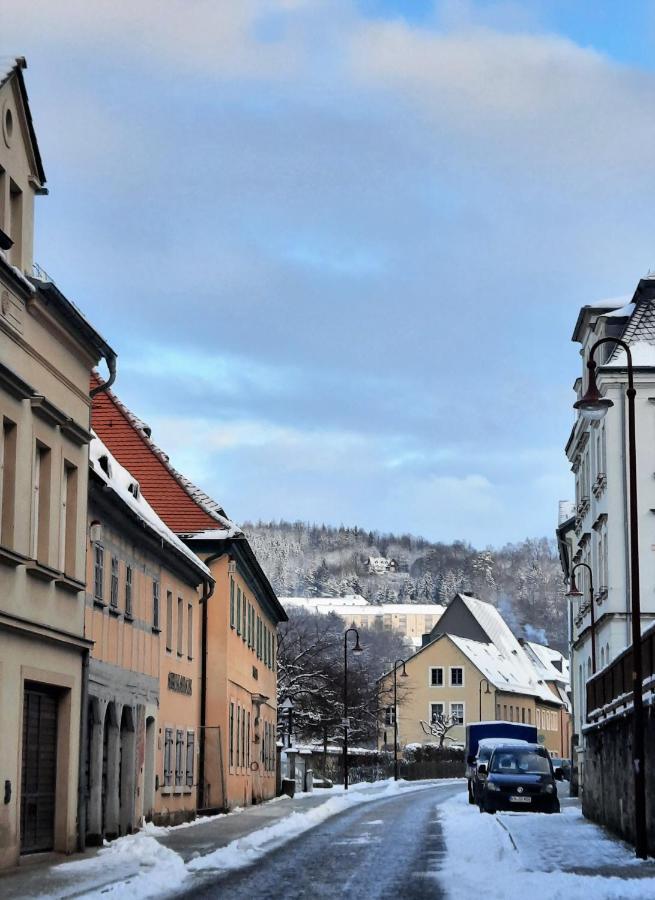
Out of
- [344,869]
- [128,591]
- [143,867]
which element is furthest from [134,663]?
[344,869]

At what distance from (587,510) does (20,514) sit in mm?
36542

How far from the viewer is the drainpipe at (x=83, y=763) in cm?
2431

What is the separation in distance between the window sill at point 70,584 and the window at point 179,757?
44.0ft

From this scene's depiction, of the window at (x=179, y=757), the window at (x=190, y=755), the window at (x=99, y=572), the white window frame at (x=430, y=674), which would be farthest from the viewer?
the white window frame at (x=430, y=674)

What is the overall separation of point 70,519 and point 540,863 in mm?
8623

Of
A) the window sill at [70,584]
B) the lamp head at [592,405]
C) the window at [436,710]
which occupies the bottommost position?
the window at [436,710]

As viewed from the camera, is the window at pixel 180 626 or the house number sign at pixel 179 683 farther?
the window at pixel 180 626

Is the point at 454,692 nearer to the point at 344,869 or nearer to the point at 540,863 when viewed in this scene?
the point at 540,863

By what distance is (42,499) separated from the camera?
22.7 meters

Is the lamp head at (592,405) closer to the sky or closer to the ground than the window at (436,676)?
closer to the sky

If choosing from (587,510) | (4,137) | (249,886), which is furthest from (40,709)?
(587,510)

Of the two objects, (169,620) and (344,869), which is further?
(169,620)

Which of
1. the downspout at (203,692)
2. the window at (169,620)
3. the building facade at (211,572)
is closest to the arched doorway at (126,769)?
the window at (169,620)

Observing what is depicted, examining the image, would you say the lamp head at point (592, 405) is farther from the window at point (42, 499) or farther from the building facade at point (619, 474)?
the building facade at point (619, 474)
